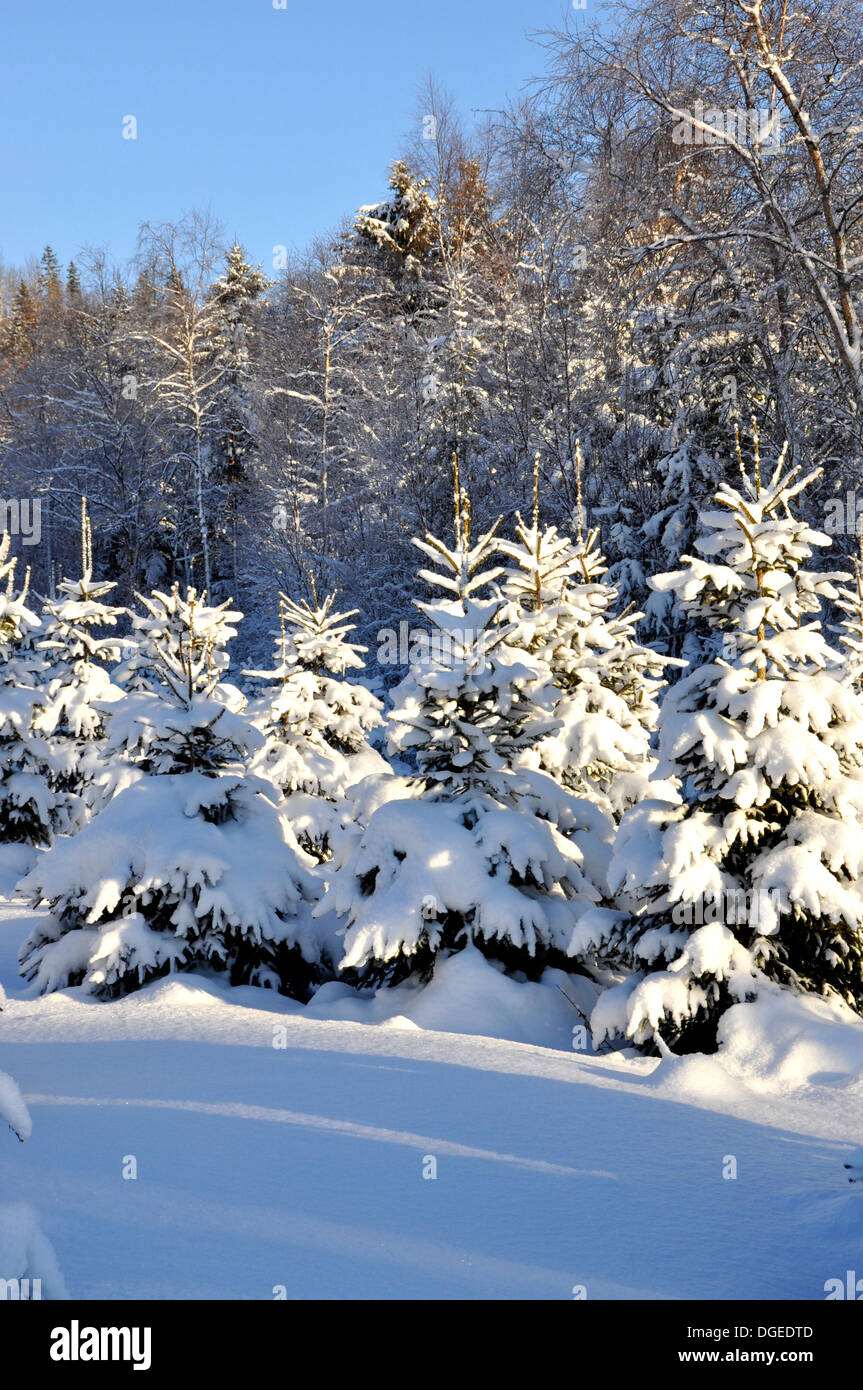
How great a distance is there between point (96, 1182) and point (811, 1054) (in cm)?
413

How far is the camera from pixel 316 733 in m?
12.5

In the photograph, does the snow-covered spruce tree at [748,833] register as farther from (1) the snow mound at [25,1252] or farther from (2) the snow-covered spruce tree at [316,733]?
(2) the snow-covered spruce tree at [316,733]

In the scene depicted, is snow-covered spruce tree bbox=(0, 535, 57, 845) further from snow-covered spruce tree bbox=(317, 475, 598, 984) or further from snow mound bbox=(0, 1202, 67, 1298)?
snow mound bbox=(0, 1202, 67, 1298)

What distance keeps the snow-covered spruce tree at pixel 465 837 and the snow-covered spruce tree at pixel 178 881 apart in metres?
0.57

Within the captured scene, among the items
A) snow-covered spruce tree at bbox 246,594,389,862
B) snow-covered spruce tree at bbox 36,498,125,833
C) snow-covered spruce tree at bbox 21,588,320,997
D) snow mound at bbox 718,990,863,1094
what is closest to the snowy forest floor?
snow mound at bbox 718,990,863,1094

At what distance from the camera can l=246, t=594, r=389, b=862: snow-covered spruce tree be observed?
1204 centimetres

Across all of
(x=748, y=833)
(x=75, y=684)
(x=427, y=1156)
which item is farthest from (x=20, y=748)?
(x=427, y=1156)

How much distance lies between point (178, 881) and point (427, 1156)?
3833mm

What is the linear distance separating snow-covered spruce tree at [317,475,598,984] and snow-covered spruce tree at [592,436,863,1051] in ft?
3.06

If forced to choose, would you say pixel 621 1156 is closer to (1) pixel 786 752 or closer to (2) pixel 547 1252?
(2) pixel 547 1252

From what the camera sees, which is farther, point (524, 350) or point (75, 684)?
point (524, 350)

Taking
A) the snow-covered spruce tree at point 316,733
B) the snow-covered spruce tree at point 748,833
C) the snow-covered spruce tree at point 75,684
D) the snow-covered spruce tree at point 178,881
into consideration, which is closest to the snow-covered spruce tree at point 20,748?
the snow-covered spruce tree at point 75,684

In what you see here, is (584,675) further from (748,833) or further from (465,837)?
(748,833)
